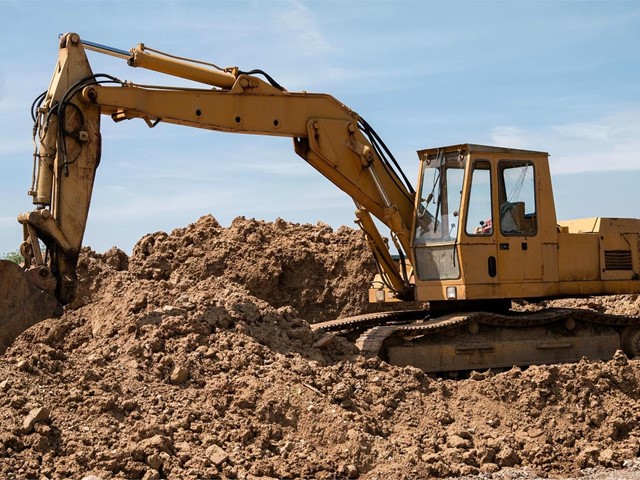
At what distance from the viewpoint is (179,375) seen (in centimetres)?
1018

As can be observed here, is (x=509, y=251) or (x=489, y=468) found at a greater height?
(x=509, y=251)

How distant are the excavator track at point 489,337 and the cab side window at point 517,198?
1182mm

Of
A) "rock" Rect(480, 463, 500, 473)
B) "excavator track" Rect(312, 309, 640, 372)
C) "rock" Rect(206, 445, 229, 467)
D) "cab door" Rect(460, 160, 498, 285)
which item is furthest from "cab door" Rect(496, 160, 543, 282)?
"rock" Rect(206, 445, 229, 467)

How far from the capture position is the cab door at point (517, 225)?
1288 cm

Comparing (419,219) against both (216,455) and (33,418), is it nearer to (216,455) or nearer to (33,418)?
(216,455)

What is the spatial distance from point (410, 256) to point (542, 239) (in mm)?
1755

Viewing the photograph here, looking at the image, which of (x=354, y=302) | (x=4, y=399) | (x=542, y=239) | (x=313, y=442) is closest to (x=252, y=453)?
(x=313, y=442)

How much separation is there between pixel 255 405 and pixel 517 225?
4.84m

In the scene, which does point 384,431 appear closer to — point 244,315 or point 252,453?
point 252,453

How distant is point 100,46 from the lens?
38.4 feet

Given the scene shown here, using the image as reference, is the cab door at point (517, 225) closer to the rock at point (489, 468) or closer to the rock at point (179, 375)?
the rock at point (489, 468)

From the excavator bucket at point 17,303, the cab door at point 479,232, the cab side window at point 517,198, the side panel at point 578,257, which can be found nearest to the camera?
the excavator bucket at point 17,303

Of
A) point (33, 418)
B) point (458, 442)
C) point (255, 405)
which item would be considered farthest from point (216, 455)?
point (458, 442)

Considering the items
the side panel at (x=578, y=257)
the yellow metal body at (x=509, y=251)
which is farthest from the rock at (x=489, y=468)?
the side panel at (x=578, y=257)
